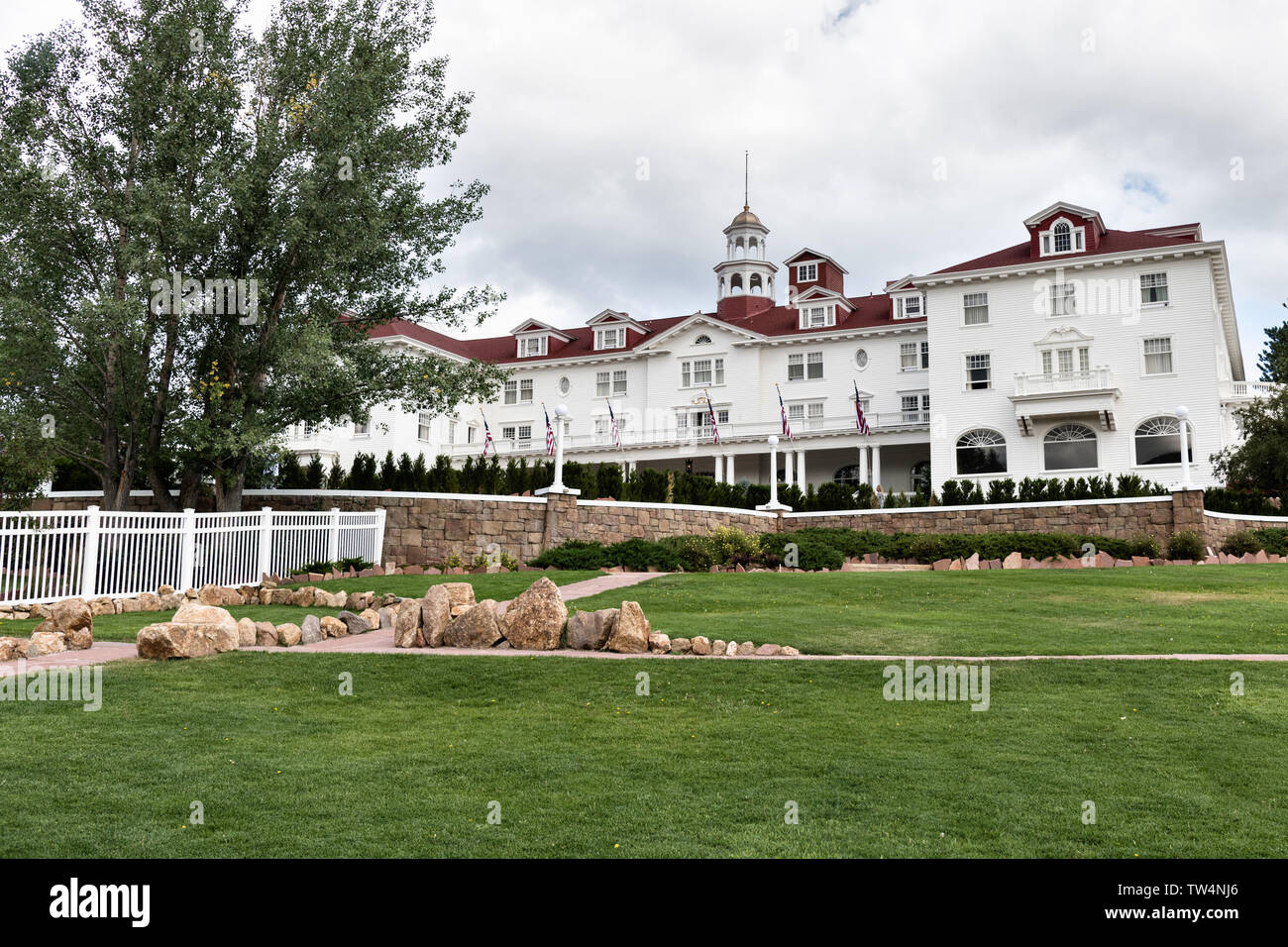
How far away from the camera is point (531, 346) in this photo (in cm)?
5450

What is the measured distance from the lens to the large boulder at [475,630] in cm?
1127

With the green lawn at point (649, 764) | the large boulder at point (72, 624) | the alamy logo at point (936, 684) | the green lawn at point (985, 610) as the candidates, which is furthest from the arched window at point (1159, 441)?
the large boulder at point (72, 624)

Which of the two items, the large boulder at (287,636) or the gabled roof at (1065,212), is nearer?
the large boulder at (287,636)

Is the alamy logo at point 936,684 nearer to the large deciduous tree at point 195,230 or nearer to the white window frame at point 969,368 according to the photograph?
the large deciduous tree at point 195,230

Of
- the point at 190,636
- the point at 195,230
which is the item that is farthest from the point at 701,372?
the point at 190,636

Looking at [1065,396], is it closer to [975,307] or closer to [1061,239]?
[975,307]

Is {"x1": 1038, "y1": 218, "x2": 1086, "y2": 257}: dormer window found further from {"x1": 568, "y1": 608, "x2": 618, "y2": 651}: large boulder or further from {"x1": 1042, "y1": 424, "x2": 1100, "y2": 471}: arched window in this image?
{"x1": 568, "y1": 608, "x2": 618, "y2": 651}: large boulder

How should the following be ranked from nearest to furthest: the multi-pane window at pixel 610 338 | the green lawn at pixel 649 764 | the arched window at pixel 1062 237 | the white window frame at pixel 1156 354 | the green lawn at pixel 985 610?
the green lawn at pixel 649 764
the green lawn at pixel 985 610
the white window frame at pixel 1156 354
the arched window at pixel 1062 237
the multi-pane window at pixel 610 338

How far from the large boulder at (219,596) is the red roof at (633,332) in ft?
101

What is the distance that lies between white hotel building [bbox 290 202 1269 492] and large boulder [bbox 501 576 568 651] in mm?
21485

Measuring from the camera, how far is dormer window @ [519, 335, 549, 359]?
178 ft

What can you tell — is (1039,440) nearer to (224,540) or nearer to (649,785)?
(224,540)
